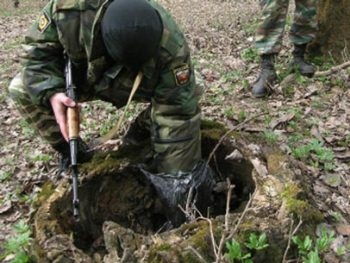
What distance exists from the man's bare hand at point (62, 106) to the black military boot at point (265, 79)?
214cm

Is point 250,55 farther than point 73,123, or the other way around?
point 250,55

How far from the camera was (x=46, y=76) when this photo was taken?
327 centimetres

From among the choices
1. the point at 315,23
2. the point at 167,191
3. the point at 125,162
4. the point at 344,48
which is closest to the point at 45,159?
the point at 125,162

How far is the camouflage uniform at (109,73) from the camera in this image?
9.95ft

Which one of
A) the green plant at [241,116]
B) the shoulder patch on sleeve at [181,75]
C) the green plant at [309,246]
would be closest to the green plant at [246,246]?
the green plant at [309,246]

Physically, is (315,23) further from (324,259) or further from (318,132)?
(324,259)

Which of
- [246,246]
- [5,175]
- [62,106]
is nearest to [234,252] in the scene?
[246,246]

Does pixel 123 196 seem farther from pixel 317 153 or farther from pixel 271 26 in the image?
pixel 271 26

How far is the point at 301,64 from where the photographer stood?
5.02 metres

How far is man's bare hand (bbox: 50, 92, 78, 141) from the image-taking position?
306 centimetres

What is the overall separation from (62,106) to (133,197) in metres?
0.86

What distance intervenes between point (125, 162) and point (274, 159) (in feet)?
3.25

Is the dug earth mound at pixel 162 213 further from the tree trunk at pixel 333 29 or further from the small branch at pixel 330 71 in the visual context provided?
the tree trunk at pixel 333 29

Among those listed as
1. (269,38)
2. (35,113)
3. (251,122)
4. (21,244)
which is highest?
(269,38)
